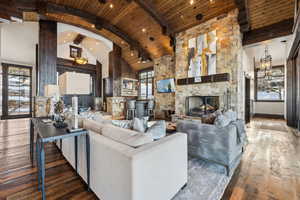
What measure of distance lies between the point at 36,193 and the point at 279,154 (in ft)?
14.2

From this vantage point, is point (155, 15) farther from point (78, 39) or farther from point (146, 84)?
point (78, 39)

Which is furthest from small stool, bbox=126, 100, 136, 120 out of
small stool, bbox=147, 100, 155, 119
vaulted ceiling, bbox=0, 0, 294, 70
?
vaulted ceiling, bbox=0, 0, 294, 70

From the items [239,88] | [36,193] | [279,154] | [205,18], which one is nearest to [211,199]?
[36,193]

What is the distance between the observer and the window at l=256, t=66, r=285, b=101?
281 inches

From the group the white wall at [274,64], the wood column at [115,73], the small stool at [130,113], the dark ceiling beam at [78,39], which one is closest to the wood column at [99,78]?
the dark ceiling beam at [78,39]

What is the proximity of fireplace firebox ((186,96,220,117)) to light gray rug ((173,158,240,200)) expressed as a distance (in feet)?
8.88

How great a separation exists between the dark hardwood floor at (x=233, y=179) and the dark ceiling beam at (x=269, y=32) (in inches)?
138

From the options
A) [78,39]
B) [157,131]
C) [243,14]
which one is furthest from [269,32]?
[78,39]

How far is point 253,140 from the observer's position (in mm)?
Result: 3582

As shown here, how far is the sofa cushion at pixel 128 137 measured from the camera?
1.23 meters

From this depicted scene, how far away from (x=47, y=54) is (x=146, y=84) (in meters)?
5.79

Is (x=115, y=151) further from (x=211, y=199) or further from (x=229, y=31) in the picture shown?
(x=229, y=31)

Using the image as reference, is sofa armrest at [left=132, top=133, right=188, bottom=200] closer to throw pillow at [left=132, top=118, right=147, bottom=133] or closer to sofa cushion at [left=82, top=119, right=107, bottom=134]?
throw pillow at [left=132, top=118, right=147, bottom=133]

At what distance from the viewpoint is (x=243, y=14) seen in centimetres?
376
